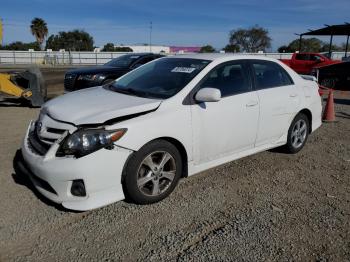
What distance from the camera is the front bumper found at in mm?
3408

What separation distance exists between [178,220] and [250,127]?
1.79 metres

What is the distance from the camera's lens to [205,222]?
3.65 m

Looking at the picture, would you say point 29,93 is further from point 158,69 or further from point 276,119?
point 276,119

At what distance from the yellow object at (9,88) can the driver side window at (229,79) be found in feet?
21.0

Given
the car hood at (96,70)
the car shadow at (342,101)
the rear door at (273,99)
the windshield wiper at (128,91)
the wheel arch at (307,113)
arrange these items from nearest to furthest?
the windshield wiper at (128,91) → the rear door at (273,99) → the wheel arch at (307,113) → the car hood at (96,70) → the car shadow at (342,101)

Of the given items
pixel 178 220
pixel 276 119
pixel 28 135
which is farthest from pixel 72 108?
pixel 276 119

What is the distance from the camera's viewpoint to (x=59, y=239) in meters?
3.29

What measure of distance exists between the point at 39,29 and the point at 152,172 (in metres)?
69.0

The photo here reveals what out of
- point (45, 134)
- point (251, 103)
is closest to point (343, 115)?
point (251, 103)

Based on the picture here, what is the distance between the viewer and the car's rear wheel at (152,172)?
3676 millimetres

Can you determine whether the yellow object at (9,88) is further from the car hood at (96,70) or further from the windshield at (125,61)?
the windshield at (125,61)

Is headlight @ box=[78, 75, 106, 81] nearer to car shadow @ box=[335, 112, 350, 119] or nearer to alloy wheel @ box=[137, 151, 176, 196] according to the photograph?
car shadow @ box=[335, 112, 350, 119]

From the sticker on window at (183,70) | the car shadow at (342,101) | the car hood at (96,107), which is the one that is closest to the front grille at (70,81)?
the car hood at (96,107)

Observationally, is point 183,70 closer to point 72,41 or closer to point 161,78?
point 161,78
